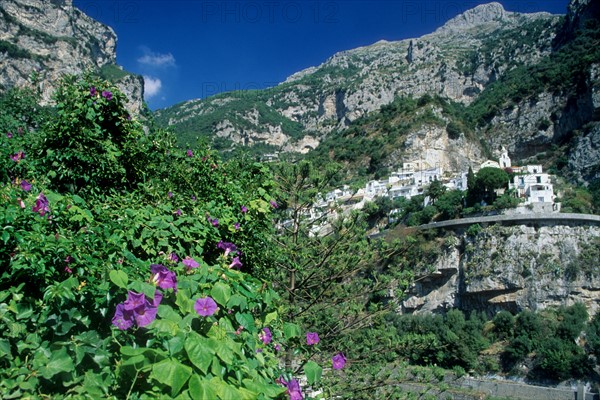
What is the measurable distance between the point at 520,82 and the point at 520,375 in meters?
58.8

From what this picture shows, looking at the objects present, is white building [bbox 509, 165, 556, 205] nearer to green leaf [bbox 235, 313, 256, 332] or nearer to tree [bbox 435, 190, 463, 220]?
tree [bbox 435, 190, 463, 220]

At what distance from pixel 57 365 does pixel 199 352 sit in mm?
494

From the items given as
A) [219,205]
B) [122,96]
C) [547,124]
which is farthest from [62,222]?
[547,124]

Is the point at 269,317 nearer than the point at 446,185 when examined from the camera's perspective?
Yes

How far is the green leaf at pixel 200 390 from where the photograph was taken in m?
1.40

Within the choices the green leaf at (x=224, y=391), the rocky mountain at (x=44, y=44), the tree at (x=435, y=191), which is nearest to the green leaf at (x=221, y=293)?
the green leaf at (x=224, y=391)

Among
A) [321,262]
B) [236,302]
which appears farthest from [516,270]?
[236,302]

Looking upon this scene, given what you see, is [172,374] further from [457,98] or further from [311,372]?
[457,98]

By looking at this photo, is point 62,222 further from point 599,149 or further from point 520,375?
point 599,149

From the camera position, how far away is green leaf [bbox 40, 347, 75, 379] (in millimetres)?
1572

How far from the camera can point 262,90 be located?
13488cm

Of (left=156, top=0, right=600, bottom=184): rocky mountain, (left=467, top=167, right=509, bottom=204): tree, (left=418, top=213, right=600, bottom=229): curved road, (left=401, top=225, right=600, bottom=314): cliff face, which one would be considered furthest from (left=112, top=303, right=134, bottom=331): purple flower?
(left=467, top=167, right=509, bottom=204): tree

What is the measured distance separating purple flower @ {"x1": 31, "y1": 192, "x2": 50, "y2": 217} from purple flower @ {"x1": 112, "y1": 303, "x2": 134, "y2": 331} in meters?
0.99

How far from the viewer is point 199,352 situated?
1551 millimetres
